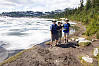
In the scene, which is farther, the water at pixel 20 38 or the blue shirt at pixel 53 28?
the water at pixel 20 38

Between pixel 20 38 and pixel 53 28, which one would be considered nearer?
pixel 53 28

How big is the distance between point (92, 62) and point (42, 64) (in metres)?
2.63

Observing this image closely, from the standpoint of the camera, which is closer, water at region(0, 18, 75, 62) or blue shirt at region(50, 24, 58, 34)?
blue shirt at region(50, 24, 58, 34)

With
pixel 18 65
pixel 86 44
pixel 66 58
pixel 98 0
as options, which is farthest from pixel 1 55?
pixel 98 0

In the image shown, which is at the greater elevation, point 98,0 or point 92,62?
point 98,0

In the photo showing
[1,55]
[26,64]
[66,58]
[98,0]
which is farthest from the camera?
[98,0]

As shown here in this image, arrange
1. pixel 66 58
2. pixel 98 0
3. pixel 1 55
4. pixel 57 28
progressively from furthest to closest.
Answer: pixel 98 0 → pixel 57 28 → pixel 1 55 → pixel 66 58

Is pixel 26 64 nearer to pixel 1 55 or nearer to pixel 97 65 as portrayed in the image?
pixel 1 55

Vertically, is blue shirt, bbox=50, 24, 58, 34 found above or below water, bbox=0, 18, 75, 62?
above

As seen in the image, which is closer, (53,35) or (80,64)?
(80,64)

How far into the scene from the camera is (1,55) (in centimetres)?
624

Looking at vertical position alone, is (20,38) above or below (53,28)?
below

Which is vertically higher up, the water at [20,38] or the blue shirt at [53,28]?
the blue shirt at [53,28]

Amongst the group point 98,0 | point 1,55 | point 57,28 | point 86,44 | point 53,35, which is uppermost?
point 98,0
